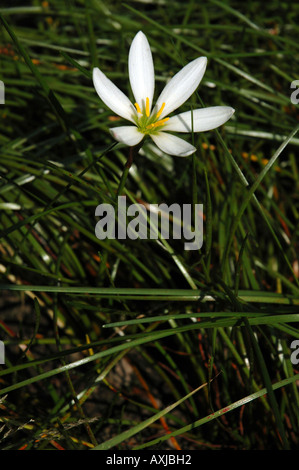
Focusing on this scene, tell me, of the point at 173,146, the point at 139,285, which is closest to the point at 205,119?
the point at 173,146

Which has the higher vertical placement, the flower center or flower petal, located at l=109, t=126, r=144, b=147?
the flower center

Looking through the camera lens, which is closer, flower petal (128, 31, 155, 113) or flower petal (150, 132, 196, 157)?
flower petal (150, 132, 196, 157)

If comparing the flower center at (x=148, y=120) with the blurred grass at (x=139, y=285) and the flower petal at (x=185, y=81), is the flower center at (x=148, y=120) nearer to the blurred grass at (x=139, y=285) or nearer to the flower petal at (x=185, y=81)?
the flower petal at (x=185, y=81)

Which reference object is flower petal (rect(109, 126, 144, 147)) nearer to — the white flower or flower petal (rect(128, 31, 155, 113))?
the white flower

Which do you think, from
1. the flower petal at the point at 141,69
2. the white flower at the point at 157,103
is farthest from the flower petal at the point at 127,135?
the flower petal at the point at 141,69

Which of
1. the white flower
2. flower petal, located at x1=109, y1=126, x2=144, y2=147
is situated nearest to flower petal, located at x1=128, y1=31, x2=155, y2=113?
the white flower

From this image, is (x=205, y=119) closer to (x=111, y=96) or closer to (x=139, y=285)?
(x=111, y=96)
